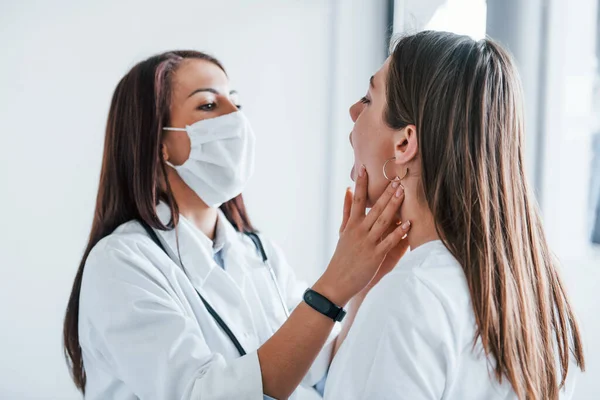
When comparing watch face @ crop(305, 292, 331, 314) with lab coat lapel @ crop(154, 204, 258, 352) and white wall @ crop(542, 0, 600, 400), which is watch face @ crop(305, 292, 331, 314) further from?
white wall @ crop(542, 0, 600, 400)

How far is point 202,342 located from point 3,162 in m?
1.17

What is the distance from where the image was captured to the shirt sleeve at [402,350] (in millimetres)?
805

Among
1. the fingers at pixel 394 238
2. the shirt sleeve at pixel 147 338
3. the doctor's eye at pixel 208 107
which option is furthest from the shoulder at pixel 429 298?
the doctor's eye at pixel 208 107

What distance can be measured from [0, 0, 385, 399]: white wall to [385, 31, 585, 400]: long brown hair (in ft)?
4.81

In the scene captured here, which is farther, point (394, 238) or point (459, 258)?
point (394, 238)

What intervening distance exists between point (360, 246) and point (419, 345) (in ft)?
1.14

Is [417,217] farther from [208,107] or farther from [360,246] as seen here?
[208,107]

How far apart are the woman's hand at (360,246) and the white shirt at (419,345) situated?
0.64 feet

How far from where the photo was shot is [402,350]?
2.65 ft

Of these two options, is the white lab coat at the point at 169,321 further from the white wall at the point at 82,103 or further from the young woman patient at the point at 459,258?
the white wall at the point at 82,103

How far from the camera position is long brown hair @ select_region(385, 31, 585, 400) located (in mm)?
889

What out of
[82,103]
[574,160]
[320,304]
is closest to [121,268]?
[320,304]

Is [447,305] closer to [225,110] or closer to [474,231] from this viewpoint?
[474,231]

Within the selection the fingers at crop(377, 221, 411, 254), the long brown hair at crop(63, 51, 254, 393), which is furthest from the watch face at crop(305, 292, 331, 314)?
the long brown hair at crop(63, 51, 254, 393)
